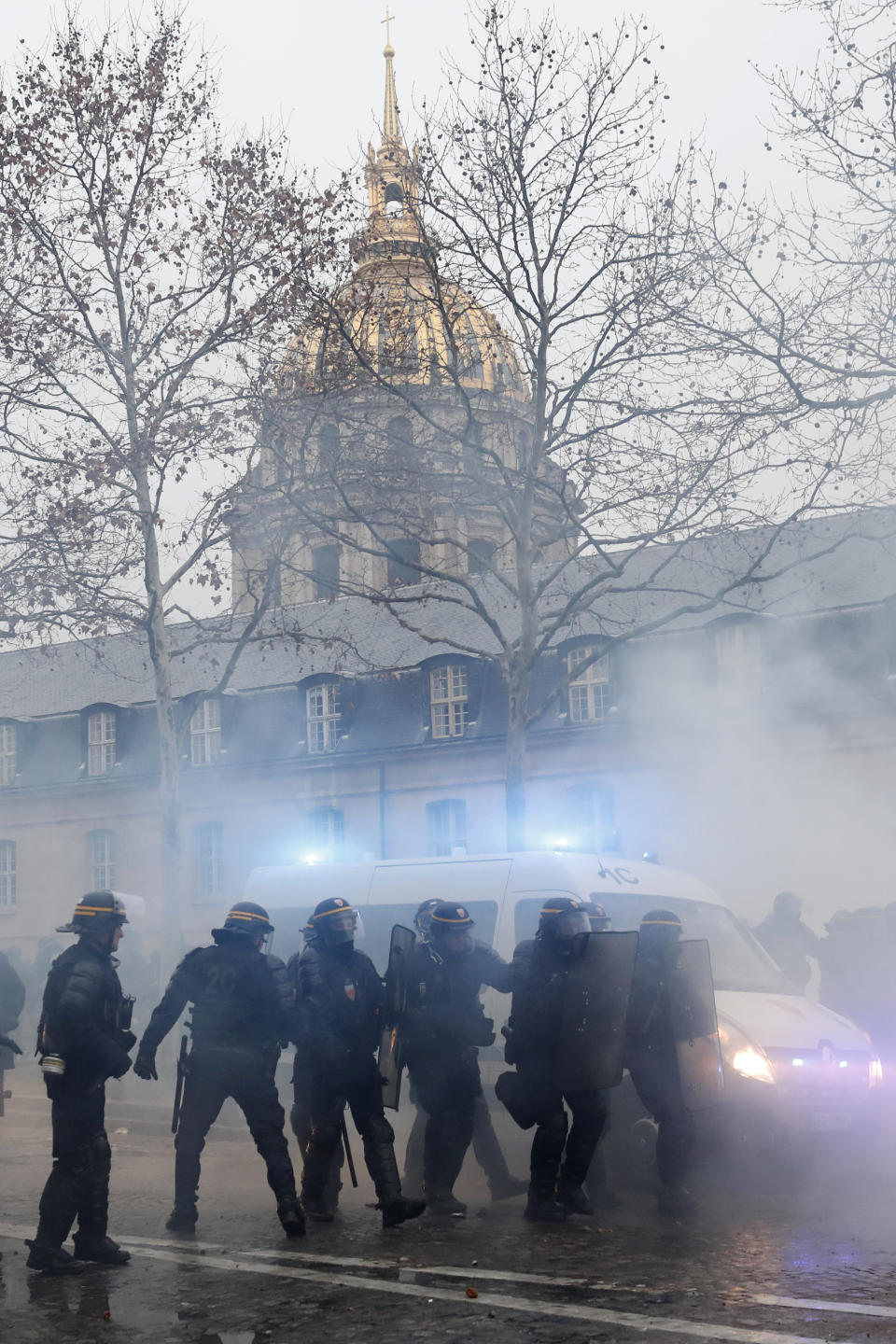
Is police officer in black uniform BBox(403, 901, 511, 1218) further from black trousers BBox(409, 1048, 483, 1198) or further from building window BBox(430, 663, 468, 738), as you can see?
building window BBox(430, 663, 468, 738)

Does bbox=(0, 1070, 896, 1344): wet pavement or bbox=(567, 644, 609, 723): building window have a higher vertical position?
bbox=(567, 644, 609, 723): building window

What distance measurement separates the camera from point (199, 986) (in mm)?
8094

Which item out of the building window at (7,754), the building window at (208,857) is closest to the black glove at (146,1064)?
the building window at (208,857)

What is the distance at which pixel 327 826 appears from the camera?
3659cm

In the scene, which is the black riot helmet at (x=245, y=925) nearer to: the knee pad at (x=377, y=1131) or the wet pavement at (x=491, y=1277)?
the knee pad at (x=377, y=1131)

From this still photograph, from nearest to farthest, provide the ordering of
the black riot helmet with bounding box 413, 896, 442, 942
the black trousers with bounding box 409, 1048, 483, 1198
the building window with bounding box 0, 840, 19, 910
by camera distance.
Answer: the black trousers with bounding box 409, 1048, 483, 1198 → the black riot helmet with bounding box 413, 896, 442, 942 → the building window with bounding box 0, 840, 19, 910

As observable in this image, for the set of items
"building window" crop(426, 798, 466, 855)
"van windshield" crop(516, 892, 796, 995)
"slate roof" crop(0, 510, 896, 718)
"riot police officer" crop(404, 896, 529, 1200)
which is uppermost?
"slate roof" crop(0, 510, 896, 718)

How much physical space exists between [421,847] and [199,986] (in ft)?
86.9

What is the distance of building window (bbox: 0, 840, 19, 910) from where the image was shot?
139 ft

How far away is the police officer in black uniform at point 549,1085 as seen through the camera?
27.6 ft

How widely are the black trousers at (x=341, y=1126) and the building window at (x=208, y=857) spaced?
30.7 m

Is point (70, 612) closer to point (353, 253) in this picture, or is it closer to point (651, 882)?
point (353, 253)

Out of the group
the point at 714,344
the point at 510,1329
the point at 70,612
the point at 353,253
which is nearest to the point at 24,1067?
the point at 70,612

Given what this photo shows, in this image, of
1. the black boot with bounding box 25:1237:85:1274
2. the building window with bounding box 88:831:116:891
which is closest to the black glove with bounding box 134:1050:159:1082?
the black boot with bounding box 25:1237:85:1274
